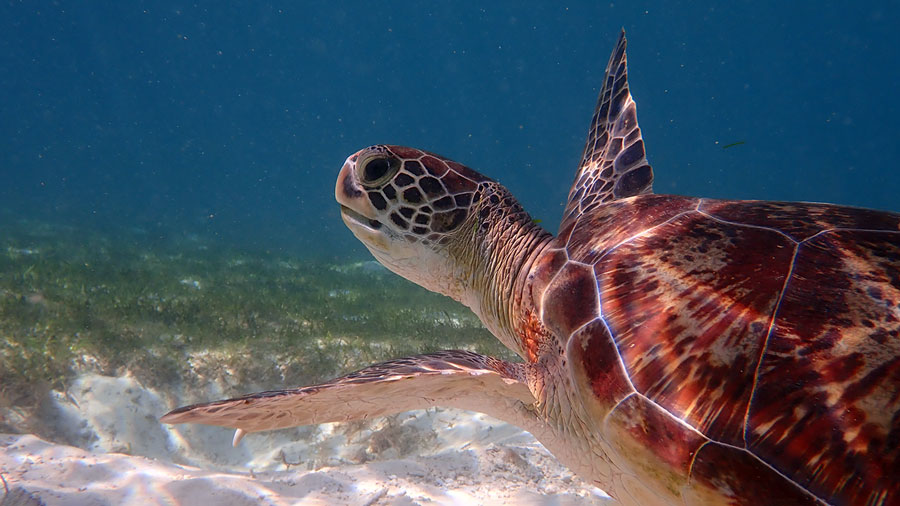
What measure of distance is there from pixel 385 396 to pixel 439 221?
3.73 ft

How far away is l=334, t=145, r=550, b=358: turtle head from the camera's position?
2.38 metres

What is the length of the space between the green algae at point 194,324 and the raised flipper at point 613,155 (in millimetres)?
2044

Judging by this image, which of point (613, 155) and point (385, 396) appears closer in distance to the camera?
point (385, 396)

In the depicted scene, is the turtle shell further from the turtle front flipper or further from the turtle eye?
the turtle eye

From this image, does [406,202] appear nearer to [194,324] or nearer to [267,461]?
[267,461]

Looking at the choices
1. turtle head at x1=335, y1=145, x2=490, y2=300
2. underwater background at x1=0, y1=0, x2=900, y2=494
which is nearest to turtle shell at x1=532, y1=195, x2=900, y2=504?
turtle head at x1=335, y1=145, x2=490, y2=300

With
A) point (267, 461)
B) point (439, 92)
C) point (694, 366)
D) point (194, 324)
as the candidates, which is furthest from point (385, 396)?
point (439, 92)

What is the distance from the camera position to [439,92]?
7938 cm

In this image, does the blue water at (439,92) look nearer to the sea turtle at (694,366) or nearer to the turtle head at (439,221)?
the turtle head at (439,221)

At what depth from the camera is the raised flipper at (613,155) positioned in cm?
279

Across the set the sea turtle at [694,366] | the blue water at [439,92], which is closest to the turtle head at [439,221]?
the sea turtle at [694,366]

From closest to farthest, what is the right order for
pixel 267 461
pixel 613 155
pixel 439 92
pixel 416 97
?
pixel 267 461 → pixel 613 155 → pixel 439 92 → pixel 416 97

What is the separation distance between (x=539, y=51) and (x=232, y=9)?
4801 cm

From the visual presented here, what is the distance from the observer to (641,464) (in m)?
1.22
